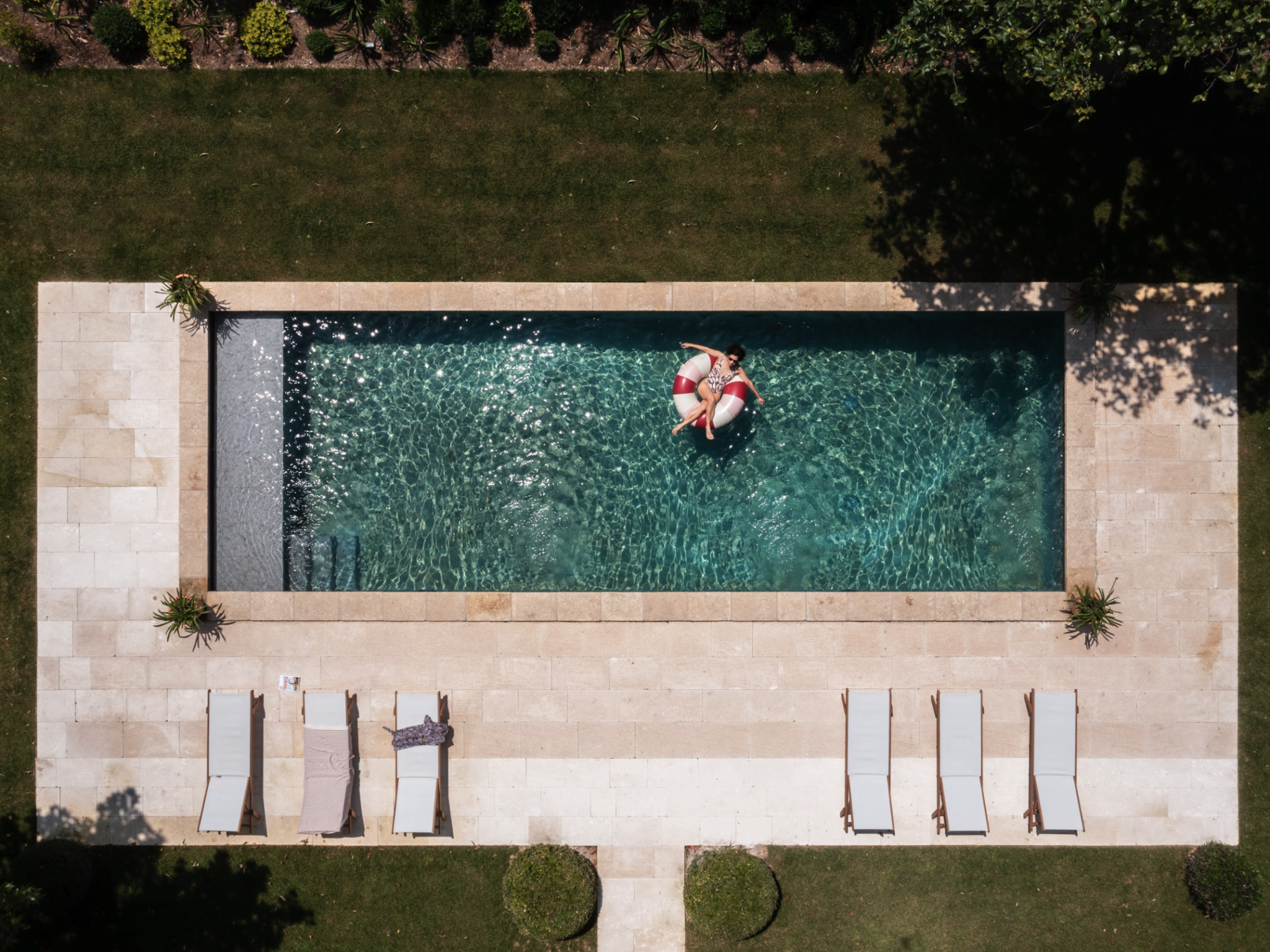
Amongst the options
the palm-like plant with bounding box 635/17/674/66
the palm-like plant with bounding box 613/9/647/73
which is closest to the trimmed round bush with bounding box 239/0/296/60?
the palm-like plant with bounding box 613/9/647/73

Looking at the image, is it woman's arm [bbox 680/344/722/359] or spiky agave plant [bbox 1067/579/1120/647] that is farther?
woman's arm [bbox 680/344/722/359]

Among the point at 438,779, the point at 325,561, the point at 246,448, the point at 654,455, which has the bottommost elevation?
the point at 438,779

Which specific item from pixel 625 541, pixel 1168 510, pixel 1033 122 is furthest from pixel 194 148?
pixel 1168 510

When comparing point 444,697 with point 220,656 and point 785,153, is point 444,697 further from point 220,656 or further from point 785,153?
point 785,153

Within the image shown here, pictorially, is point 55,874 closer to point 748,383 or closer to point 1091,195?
point 748,383

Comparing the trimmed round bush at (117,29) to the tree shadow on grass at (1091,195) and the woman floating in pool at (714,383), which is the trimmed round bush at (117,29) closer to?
the woman floating in pool at (714,383)

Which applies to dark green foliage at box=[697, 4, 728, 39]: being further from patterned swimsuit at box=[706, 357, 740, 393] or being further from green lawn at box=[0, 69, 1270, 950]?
patterned swimsuit at box=[706, 357, 740, 393]

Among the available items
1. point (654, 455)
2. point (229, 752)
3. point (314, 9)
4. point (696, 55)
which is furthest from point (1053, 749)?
point (314, 9)
